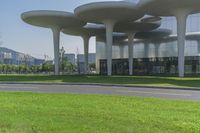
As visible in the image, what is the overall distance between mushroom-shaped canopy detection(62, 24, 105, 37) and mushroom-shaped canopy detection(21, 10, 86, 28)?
6.39m

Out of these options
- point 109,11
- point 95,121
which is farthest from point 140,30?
point 95,121

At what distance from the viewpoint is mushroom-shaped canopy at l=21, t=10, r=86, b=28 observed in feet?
158

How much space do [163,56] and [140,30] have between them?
29.1 feet

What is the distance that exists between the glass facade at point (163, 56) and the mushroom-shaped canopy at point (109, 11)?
17.1 m

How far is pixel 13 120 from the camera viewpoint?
737cm

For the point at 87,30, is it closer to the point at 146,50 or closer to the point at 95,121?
the point at 146,50

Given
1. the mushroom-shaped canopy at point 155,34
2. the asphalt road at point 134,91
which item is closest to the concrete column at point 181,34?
the asphalt road at point 134,91

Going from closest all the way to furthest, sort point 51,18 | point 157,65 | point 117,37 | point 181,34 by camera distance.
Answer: point 181,34 < point 51,18 < point 157,65 < point 117,37

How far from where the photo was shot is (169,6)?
3856 centimetres

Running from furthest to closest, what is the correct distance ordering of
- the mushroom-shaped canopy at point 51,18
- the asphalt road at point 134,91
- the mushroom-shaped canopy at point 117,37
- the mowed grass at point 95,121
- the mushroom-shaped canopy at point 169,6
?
the mushroom-shaped canopy at point 117,37
the mushroom-shaped canopy at point 51,18
the mushroom-shaped canopy at point 169,6
the asphalt road at point 134,91
the mowed grass at point 95,121

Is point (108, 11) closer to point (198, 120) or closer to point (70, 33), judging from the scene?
point (70, 33)

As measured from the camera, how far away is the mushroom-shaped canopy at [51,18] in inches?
1892

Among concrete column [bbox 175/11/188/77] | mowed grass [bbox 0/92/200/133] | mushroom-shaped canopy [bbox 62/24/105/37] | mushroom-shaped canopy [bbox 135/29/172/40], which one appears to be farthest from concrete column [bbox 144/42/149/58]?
mowed grass [bbox 0/92/200/133]

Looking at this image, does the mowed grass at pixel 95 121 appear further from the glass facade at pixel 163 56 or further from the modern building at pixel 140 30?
the glass facade at pixel 163 56
